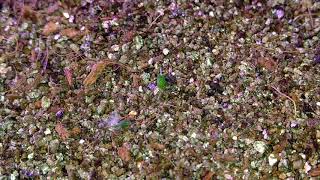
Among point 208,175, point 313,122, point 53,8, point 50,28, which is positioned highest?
point 53,8

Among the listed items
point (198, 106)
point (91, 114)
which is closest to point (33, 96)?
point (91, 114)

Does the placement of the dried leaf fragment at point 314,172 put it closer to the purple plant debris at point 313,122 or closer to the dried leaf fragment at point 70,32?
the purple plant debris at point 313,122

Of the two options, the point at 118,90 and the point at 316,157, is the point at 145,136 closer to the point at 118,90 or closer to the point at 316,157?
the point at 118,90

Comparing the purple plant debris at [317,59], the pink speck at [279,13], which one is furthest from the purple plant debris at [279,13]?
the purple plant debris at [317,59]

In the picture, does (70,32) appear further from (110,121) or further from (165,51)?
(110,121)

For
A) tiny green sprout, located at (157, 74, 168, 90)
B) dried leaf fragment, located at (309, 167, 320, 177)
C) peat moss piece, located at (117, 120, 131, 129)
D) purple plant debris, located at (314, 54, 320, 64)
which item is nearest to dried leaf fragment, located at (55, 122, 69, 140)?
peat moss piece, located at (117, 120, 131, 129)

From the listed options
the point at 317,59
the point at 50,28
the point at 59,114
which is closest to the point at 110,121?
the point at 59,114

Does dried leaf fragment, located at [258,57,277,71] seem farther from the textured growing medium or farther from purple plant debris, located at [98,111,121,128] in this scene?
purple plant debris, located at [98,111,121,128]
